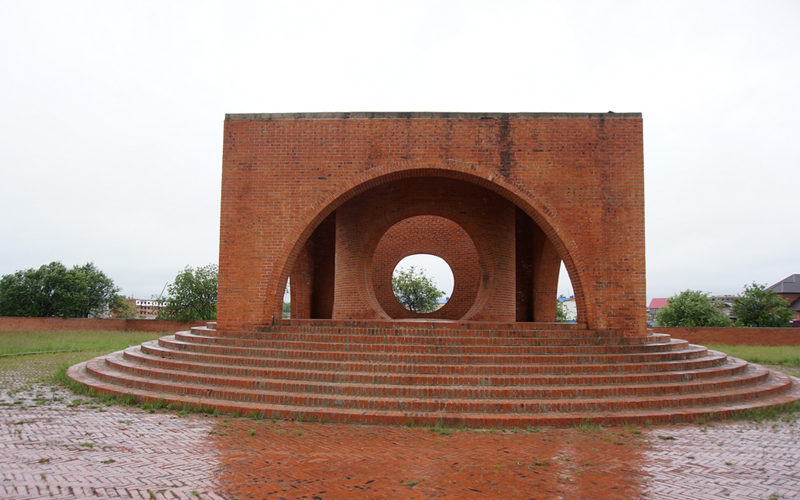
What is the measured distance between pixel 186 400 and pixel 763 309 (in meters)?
26.7

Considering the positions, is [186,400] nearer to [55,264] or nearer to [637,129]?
[637,129]

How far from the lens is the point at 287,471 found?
4.07 m

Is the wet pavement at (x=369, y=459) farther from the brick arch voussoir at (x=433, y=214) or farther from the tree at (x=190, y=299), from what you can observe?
the tree at (x=190, y=299)

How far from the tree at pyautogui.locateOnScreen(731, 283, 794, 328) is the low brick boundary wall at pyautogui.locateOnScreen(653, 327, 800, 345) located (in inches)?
225

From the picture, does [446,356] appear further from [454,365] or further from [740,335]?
[740,335]

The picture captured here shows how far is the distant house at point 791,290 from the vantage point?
40.5 metres

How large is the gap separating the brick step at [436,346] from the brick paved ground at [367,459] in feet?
7.13

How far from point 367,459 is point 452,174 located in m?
6.11

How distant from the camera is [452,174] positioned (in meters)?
9.36

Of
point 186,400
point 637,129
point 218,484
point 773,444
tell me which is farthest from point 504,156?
point 218,484

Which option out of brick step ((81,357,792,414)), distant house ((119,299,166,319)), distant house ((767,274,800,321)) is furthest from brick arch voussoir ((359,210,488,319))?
distant house ((767,274,800,321))

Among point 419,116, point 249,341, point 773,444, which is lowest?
point 773,444

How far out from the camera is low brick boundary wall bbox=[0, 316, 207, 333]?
21230mm

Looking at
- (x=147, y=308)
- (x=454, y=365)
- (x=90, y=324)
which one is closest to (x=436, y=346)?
(x=454, y=365)
